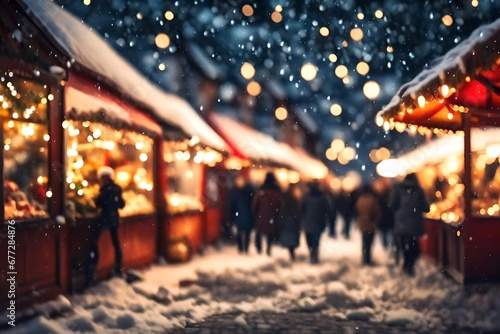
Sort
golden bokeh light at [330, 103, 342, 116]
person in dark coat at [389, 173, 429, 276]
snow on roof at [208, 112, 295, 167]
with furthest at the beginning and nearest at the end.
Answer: golden bokeh light at [330, 103, 342, 116], snow on roof at [208, 112, 295, 167], person in dark coat at [389, 173, 429, 276]

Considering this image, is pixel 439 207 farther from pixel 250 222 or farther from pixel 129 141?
pixel 129 141

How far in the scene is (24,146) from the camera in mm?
10586

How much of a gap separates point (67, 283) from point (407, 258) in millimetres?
6914

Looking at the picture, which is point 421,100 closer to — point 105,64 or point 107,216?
point 107,216

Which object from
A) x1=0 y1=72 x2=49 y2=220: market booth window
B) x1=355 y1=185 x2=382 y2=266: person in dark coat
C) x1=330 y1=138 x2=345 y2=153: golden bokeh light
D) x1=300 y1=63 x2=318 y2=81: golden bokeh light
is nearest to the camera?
x1=0 y1=72 x2=49 y2=220: market booth window

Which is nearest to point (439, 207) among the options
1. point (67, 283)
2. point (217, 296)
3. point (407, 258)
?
point (407, 258)

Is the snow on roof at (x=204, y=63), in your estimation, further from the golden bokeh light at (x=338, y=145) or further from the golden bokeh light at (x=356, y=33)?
the golden bokeh light at (x=338, y=145)

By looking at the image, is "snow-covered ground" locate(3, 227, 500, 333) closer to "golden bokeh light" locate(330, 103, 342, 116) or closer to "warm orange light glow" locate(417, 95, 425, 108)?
"warm orange light glow" locate(417, 95, 425, 108)

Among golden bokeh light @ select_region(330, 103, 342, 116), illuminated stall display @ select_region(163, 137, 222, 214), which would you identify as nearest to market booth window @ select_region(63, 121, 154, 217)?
illuminated stall display @ select_region(163, 137, 222, 214)

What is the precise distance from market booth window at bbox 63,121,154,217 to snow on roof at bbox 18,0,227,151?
→ 2.85ft

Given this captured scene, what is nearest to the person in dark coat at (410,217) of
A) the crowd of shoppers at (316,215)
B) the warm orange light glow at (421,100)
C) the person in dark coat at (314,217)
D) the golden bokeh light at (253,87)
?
the crowd of shoppers at (316,215)

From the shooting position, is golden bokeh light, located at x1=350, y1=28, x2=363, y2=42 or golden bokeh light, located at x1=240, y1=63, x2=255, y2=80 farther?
golden bokeh light, located at x1=240, y1=63, x2=255, y2=80

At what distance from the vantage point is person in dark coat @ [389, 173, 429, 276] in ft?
48.0

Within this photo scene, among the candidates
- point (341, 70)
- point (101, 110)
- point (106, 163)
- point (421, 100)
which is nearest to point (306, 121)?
point (341, 70)
